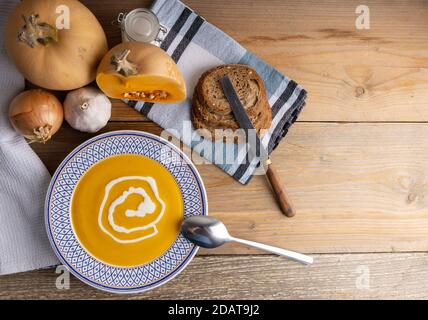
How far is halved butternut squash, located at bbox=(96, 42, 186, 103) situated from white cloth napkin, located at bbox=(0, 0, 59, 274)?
0.61 feet

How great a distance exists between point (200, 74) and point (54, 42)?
26 cm

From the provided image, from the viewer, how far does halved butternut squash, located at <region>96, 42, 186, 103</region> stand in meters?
0.71

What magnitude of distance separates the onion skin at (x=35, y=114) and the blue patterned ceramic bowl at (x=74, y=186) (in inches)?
2.5

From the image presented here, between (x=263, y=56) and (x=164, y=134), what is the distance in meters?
0.24

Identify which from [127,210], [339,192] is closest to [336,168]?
[339,192]

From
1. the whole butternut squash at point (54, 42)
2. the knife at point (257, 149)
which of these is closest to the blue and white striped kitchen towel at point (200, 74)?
the knife at point (257, 149)

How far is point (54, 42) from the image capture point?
0.71 meters

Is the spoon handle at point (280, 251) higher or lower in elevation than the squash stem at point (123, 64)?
lower

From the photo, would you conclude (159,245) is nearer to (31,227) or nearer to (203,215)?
(203,215)

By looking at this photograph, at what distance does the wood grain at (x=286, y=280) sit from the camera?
2.84 ft

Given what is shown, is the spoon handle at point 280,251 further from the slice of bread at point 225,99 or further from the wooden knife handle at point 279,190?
the slice of bread at point 225,99

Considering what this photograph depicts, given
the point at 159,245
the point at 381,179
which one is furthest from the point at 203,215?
the point at 381,179

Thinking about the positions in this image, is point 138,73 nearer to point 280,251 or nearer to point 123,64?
point 123,64

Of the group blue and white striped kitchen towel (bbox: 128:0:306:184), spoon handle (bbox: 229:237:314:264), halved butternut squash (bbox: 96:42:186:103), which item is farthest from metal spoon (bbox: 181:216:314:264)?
halved butternut squash (bbox: 96:42:186:103)
